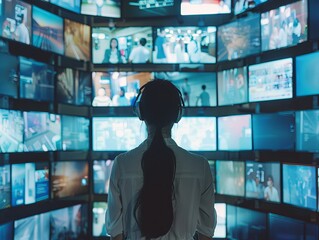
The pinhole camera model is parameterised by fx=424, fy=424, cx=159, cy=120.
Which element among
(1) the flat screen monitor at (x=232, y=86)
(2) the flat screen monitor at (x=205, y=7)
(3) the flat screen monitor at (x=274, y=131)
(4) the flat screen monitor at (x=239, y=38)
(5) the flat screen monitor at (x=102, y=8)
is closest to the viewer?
(3) the flat screen monitor at (x=274, y=131)

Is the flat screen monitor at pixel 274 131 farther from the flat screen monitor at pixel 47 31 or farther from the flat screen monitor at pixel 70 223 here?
the flat screen monitor at pixel 47 31

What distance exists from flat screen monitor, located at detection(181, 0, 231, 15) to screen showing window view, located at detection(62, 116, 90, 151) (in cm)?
134

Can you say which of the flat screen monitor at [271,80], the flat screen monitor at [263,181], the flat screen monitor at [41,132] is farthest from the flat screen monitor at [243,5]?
the flat screen monitor at [41,132]

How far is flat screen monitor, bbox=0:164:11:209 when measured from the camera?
2875 millimetres

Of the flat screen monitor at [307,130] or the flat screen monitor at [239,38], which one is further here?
the flat screen monitor at [239,38]

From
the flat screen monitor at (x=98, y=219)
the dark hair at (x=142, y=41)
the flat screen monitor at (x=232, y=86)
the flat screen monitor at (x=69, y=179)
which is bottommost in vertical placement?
the flat screen monitor at (x=98, y=219)

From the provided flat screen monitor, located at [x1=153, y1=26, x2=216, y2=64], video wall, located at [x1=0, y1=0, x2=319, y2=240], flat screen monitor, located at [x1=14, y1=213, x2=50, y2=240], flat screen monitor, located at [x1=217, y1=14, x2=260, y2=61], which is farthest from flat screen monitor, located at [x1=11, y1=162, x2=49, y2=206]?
flat screen monitor, located at [x1=217, y1=14, x2=260, y2=61]

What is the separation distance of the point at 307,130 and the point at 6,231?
2.19m

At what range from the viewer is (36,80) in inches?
129

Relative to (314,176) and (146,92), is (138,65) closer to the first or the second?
(314,176)

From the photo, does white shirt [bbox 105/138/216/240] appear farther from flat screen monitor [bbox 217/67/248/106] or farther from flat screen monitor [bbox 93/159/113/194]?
flat screen monitor [bbox 93/159/113/194]

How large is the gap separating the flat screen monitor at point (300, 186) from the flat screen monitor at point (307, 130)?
0.14 meters

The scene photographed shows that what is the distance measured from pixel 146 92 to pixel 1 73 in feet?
6.38

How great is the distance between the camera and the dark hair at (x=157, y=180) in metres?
1.23
